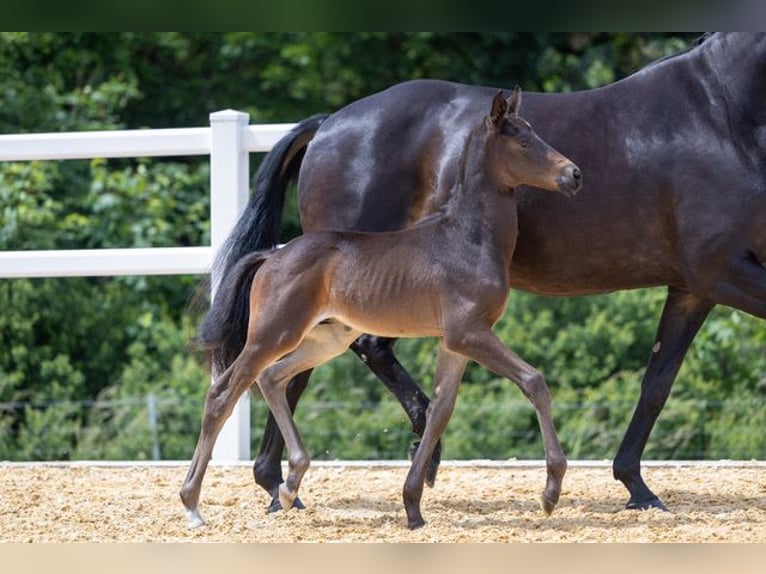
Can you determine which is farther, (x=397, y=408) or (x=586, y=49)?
(x=586, y=49)

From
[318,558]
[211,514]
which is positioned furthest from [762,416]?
[318,558]

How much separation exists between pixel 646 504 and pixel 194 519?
181cm

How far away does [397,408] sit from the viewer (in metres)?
9.91

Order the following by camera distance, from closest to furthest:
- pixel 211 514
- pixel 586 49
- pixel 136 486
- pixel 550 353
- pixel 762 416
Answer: pixel 211 514, pixel 136 486, pixel 762 416, pixel 550 353, pixel 586 49

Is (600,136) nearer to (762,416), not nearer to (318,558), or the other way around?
(318,558)

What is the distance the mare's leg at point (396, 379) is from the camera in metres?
5.08

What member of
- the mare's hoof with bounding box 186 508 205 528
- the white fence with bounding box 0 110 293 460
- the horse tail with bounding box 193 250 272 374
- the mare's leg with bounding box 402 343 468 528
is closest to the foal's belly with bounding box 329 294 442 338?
the mare's leg with bounding box 402 343 468 528

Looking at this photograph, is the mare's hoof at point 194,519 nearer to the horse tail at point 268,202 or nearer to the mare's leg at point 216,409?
the mare's leg at point 216,409

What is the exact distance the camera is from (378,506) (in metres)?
5.02

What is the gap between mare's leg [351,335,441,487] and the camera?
16.7ft

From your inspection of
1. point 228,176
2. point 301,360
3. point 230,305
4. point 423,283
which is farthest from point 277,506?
point 228,176

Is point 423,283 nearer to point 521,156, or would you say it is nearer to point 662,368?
point 521,156

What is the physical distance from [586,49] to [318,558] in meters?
13.4

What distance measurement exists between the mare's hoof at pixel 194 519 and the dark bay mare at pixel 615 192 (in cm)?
70
